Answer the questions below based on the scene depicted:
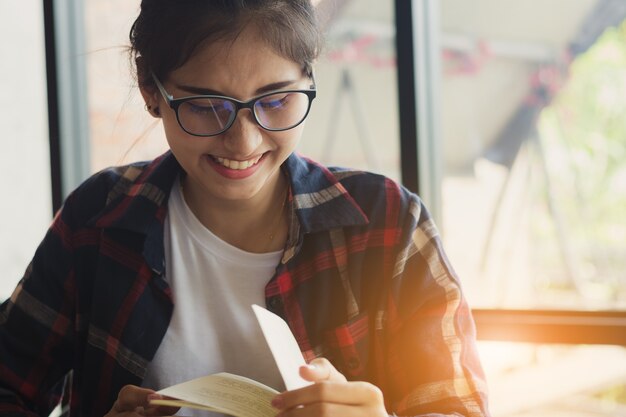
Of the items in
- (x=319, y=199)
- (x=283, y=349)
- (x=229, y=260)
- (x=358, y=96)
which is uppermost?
(x=358, y=96)

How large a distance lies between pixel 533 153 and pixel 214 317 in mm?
1202

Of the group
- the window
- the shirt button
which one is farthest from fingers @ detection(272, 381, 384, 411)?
the window

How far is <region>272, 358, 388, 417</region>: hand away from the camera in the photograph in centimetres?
94

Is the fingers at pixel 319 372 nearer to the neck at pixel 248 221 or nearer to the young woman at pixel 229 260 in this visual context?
the young woman at pixel 229 260

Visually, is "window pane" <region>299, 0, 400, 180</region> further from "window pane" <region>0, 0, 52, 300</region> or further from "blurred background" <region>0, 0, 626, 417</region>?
"window pane" <region>0, 0, 52, 300</region>

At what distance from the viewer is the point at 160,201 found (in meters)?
1.37

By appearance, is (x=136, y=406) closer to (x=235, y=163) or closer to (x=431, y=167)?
(x=235, y=163)

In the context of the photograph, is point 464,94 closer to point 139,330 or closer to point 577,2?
point 577,2

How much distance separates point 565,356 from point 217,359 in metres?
1.27

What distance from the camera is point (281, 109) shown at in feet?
3.85

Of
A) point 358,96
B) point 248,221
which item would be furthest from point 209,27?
point 358,96

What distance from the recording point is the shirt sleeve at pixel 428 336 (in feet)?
3.82

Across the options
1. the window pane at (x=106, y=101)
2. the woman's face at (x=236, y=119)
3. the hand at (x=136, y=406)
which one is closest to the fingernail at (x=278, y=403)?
the hand at (x=136, y=406)

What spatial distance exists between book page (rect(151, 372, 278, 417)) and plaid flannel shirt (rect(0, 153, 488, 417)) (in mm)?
243
